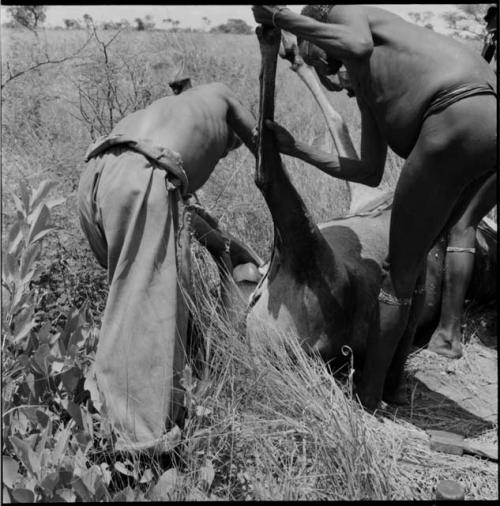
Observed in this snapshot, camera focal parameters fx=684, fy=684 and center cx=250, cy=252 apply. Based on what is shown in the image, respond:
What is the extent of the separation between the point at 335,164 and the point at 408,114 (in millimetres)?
381

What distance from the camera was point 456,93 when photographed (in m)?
2.62

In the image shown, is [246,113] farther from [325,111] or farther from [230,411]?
[230,411]

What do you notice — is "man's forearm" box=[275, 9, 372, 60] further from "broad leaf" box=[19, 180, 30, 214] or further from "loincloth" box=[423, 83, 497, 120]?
"broad leaf" box=[19, 180, 30, 214]

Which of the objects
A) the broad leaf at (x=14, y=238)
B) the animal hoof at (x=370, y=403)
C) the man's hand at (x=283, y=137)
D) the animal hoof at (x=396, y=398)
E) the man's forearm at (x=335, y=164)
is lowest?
the animal hoof at (x=396, y=398)

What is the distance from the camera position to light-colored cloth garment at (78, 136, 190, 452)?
266 centimetres

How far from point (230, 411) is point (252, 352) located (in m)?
0.35

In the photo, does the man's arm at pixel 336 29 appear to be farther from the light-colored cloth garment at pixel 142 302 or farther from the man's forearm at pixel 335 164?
the light-colored cloth garment at pixel 142 302

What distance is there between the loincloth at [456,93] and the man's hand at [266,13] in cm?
70

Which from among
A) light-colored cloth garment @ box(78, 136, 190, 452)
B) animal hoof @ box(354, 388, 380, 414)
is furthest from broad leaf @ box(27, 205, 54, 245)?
animal hoof @ box(354, 388, 380, 414)

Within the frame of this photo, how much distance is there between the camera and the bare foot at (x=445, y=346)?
4031mm

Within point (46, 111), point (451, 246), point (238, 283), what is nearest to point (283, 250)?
point (238, 283)

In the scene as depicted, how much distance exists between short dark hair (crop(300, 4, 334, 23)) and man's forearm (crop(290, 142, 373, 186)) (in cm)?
53

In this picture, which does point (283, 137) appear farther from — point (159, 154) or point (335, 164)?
point (159, 154)

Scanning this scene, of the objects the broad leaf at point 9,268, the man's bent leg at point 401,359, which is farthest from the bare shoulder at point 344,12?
the broad leaf at point 9,268
